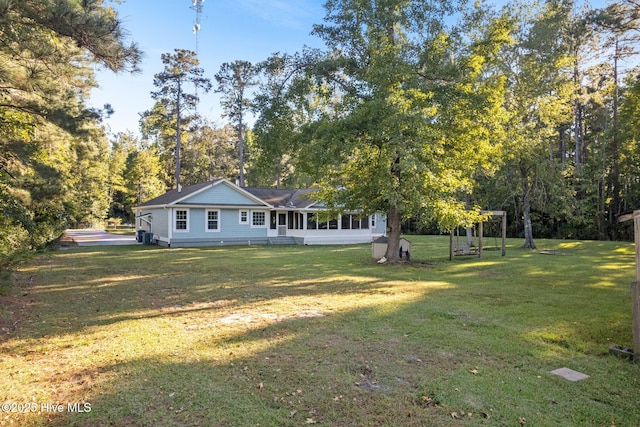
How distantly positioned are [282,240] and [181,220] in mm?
6435

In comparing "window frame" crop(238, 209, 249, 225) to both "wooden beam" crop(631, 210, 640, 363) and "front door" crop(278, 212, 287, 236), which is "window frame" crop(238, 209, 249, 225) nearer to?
"front door" crop(278, 212, 287, 236)

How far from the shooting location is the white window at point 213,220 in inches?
921

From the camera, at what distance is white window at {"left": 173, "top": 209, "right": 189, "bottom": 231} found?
2253 centimetres

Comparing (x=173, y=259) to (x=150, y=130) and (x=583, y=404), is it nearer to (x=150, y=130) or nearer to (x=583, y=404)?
(x=583, y=404)

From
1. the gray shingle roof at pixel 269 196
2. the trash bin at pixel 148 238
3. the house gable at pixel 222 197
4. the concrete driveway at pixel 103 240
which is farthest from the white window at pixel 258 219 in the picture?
the concrete driveway at pixel 103 240

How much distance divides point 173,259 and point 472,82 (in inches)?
515

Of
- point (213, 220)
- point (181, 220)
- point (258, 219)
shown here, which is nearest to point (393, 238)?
point (258, 219)

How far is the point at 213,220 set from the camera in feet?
77.3

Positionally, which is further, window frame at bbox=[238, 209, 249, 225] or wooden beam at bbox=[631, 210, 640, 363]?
window frame at bbox=[238, 209, 249, 225]

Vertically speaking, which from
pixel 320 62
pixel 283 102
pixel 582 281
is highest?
pixel 320 62

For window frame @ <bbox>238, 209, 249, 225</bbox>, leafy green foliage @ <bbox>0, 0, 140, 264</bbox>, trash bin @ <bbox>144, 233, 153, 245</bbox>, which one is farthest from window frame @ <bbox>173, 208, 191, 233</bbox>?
leafy green foliage @ <bbox>0, 0, 140, 264</bbox>

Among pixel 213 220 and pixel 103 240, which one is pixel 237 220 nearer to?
pixel 213 220

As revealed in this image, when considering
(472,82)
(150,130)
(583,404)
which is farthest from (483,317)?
(150,130)

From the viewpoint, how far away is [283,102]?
13.6 m
